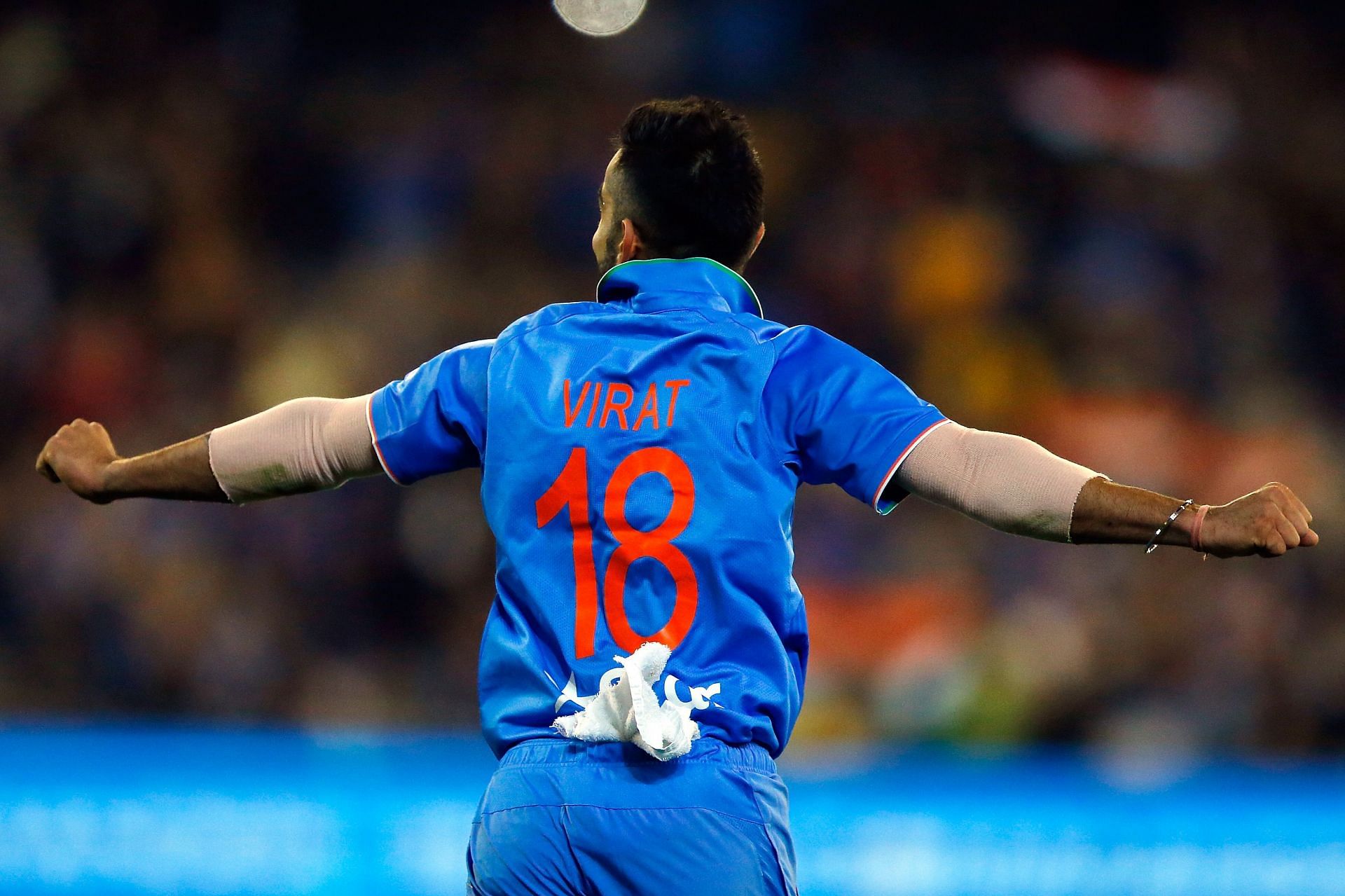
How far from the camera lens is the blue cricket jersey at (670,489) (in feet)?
8.09

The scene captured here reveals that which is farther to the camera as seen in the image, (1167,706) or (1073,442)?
(1073,442)

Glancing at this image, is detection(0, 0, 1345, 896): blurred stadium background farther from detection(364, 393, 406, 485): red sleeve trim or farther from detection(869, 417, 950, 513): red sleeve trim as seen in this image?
detection(869, 417, 950, 513): red sleeve trim

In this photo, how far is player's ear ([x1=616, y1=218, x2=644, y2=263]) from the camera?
2.74 meters

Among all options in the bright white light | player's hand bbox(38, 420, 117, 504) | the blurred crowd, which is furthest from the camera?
the blurred crowd

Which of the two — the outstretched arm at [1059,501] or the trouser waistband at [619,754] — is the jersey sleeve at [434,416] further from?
the outstretched arm at [1059,501]

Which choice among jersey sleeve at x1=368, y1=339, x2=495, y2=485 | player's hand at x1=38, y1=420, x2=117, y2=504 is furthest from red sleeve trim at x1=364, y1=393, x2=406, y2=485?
player's hand at x1=38, y1=420, x2=117, y2=504

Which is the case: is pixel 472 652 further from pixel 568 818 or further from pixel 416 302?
pixel 568 818

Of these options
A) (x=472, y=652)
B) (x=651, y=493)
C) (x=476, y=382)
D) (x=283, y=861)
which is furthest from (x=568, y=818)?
(x=472, y=652)

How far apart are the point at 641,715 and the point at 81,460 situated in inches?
49.7

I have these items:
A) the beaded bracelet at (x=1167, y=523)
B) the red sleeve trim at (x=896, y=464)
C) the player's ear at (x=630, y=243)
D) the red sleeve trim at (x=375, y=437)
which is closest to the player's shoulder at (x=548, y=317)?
the player's ear at (x=630, y=243)

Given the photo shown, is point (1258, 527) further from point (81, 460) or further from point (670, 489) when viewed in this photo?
point (81, 460)

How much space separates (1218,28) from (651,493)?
8938 mm

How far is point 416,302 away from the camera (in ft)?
30.0

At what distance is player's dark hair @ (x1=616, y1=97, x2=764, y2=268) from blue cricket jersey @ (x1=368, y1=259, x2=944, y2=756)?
111 millimetres
